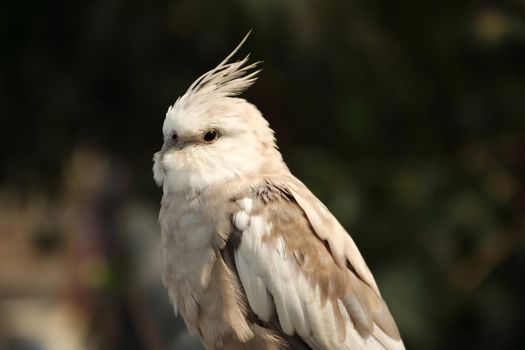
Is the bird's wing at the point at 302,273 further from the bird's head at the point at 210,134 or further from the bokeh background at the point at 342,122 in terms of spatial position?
the bokeh background at the point at 342,122

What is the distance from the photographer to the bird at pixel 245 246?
Result: 9.19 feet

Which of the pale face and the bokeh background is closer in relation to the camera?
the pale face

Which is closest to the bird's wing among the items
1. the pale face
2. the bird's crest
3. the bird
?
the bird

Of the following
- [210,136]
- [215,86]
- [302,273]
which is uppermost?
[215,86]

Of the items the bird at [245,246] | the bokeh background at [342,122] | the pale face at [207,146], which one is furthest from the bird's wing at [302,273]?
the bokeh background at [342,122]

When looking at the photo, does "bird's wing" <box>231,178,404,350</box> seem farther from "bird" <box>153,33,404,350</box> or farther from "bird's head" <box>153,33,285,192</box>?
"bird's head" <box>153,33,285,192</box>

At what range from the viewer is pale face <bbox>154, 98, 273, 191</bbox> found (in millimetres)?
2891

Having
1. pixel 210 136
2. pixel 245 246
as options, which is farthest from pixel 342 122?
pixel 245 246

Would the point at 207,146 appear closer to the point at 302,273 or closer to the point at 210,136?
the point at 210,136

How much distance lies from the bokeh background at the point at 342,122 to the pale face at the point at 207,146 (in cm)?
170

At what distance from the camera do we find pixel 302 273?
2881 mm

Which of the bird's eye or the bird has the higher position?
the bird's eye

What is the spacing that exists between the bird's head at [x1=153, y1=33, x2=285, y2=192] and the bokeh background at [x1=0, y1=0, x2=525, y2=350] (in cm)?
170

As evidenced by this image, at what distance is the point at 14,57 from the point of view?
5.34 meters
